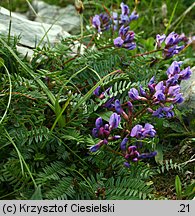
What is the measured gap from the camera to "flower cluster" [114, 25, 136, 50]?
2373 millimetres

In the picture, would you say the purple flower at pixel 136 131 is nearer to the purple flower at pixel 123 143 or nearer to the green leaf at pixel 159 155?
the purple flower at pixel 123 143

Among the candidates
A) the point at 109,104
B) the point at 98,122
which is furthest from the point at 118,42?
the point at 98,122

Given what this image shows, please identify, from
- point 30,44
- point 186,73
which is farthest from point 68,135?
point 30,44

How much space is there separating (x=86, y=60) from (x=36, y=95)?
38 centimetres

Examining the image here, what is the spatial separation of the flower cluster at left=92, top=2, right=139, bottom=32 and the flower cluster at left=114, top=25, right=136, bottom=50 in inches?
8.2

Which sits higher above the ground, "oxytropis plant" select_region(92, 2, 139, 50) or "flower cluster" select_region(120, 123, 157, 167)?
"oxytropis plant" select_region(92, 2, 139, 50)

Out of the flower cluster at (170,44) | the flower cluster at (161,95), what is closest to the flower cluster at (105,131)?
the flower cluster at (161,95)

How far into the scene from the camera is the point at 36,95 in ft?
6.71

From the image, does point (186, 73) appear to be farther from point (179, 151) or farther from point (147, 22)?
point (147, 22)

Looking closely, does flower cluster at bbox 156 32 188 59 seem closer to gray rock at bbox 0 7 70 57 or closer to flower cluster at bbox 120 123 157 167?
gray rock at bbox 0 7 70 57

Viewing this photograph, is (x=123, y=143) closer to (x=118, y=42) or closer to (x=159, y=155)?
(x=159, y=155)

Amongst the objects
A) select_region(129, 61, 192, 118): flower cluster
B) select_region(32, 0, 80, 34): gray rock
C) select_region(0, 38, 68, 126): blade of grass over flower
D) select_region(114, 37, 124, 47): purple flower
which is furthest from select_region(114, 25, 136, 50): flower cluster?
select_region(32, 0, 80, 34): gray rock

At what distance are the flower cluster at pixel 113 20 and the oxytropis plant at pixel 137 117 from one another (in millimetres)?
547

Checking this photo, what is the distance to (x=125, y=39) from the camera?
7.84 ft
